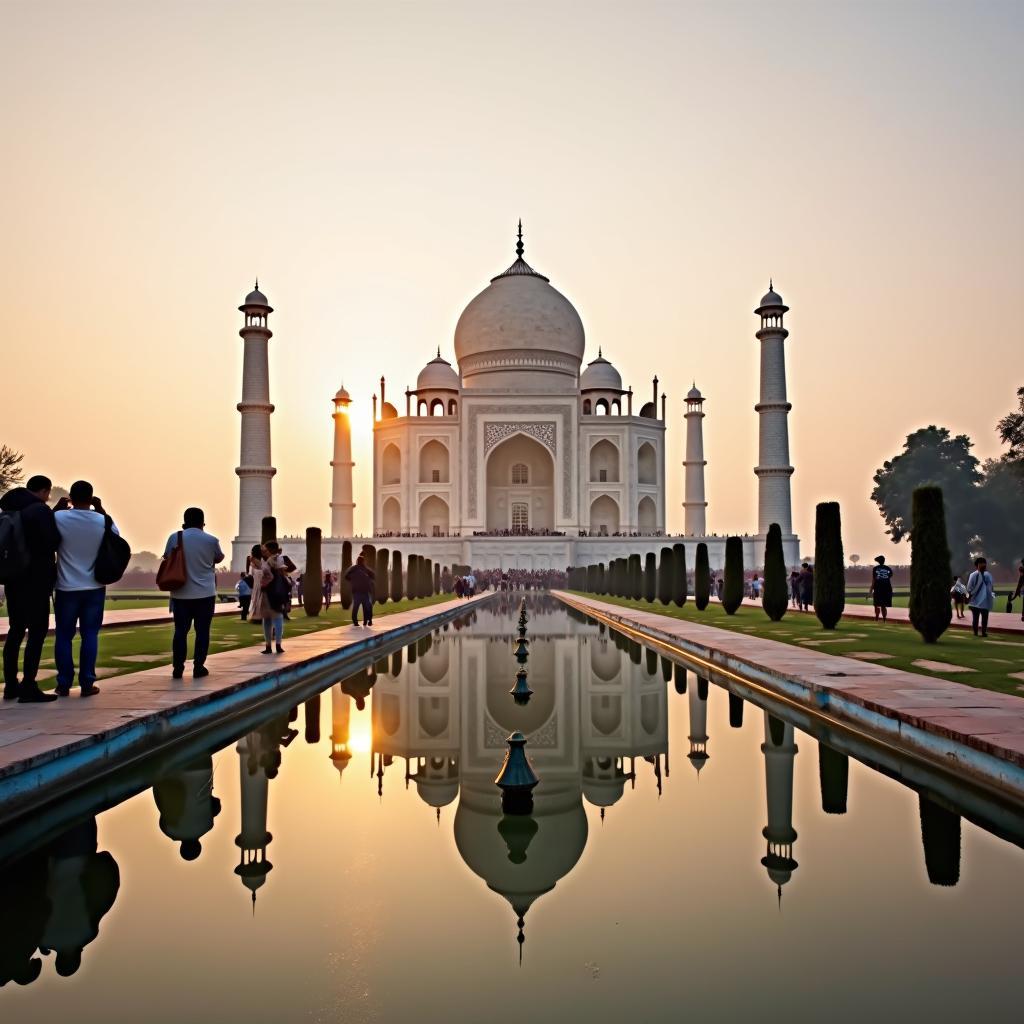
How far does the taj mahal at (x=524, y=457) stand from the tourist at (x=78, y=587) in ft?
107

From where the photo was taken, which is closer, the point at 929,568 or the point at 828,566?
the point at 929,568

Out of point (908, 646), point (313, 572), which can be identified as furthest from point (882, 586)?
point (313, 572)

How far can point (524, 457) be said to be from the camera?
156 ft

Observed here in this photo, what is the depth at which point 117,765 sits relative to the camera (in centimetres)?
439

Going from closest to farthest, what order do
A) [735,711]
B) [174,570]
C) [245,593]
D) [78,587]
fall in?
[78,587] < [735,711] < [174,570] < [245,593]

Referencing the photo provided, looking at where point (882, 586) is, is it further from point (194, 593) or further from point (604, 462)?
point (604, 462)

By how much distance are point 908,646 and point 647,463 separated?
3750 centimetres

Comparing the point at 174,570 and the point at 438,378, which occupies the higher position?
the point at 438,378

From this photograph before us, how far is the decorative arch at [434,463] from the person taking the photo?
45.9 meters

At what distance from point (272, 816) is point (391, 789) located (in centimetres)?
59

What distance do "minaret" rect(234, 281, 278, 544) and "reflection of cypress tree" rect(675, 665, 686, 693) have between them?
3032 cm

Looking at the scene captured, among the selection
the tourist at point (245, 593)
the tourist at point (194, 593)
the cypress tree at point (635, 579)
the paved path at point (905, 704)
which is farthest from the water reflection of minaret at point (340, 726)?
the cypress tree at point (635, 579)

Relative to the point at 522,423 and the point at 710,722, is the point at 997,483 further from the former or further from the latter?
the point at 710,722

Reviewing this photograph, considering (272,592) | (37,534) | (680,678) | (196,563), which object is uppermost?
(37,534)
